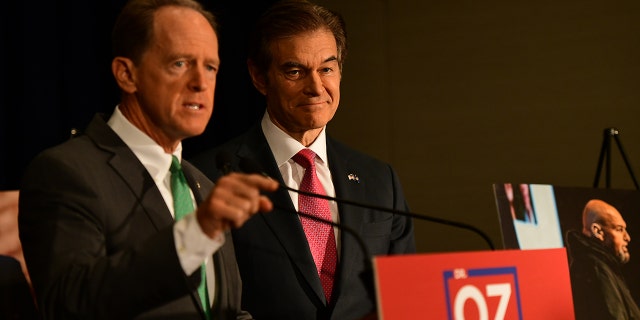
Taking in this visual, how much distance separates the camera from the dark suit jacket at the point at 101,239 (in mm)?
1388

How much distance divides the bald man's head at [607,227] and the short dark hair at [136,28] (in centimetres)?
135

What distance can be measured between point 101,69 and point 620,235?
2132 mm

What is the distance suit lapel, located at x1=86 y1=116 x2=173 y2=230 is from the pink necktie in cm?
72

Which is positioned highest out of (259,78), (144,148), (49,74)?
(49,74)

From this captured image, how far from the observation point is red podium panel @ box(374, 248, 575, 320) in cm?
145

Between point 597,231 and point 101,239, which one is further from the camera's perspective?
point 597,231

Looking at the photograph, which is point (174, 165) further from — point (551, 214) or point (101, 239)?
point (551, 214)

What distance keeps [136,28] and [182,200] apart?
1.19 feet

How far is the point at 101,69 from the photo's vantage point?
3.43 metres

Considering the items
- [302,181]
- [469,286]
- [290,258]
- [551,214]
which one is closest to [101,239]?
[469,286]

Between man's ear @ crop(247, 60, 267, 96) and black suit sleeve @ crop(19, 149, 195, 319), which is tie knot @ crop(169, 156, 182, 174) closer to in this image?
black suit sleeve @ crop(19, 149, 195, 319)

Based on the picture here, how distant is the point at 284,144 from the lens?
94.7 inches

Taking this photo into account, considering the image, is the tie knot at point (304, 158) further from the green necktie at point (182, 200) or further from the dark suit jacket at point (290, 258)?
the green necktie at point (182, 200)

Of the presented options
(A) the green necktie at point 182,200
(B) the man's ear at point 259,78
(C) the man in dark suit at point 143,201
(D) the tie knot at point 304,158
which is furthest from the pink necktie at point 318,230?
(A) the green necktie at point 182,200
